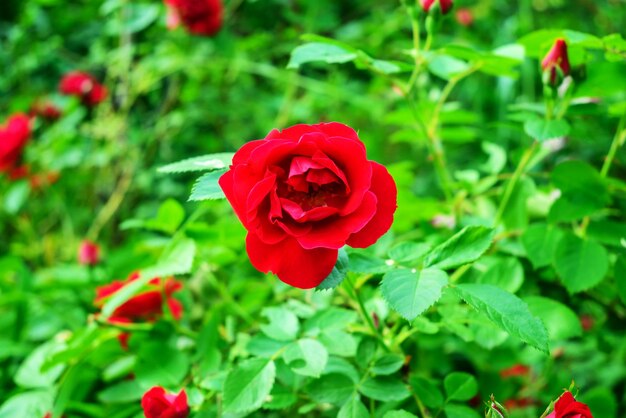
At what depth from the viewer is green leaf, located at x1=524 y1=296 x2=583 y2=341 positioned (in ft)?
2.10

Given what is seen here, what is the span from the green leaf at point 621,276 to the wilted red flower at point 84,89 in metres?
1.43

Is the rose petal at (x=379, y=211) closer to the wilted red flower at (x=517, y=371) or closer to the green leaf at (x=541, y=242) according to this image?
the green leaf at (x=541, y=242)

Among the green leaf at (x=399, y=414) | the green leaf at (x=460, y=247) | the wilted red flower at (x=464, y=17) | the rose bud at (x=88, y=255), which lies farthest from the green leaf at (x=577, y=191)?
the wilted red flower at (x=464, y=17)

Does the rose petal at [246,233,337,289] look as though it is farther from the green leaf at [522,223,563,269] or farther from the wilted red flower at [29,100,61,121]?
the wilted red flower at [29,100,61,121]

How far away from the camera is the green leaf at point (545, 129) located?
63cm

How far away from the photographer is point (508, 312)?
476mm

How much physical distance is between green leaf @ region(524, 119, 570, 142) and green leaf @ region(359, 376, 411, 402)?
290 mm

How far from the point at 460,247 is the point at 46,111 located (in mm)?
1512

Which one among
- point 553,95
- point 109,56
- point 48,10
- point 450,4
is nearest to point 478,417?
point 553,95

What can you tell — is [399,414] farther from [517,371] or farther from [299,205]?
[517,371]

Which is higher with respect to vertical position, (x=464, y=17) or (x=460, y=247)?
(x=460, y=247)

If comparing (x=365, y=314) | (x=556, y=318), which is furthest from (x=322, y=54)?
(x=556, y=318)

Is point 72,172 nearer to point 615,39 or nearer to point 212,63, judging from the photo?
point 212,63

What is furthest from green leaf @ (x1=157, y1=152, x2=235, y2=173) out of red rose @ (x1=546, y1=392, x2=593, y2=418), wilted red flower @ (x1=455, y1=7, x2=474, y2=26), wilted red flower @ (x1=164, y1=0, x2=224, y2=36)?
wilted red flower @ (x1=455, y1=7, x2=474, y2=26)
